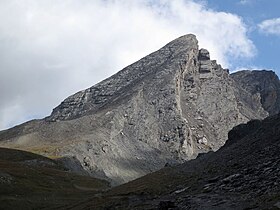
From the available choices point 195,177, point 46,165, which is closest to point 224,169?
point 195,177

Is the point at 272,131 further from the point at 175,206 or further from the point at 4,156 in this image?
the point at 4,156

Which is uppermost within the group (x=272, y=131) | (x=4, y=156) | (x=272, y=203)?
(x=4, y=156)

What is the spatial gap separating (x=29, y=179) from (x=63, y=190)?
8.26 m

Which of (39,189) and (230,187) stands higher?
(39,189)

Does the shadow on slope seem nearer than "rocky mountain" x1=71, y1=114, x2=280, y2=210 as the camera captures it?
No

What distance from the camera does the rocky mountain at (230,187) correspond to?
4588 cm

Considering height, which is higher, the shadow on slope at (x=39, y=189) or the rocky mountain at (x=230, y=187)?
the shadow on slope at (x=39, y=189)

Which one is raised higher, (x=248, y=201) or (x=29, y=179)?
(x=29, y=179)

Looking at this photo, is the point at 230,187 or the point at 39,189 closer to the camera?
the point at 230,187

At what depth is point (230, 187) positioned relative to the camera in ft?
171

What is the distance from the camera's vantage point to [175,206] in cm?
5112

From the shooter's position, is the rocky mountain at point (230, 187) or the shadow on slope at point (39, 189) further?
the shadow on slope at point (39, 189)

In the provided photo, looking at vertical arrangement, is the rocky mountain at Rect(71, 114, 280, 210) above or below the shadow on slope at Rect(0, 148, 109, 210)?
below

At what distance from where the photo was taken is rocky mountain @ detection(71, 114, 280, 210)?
45.9 metres
